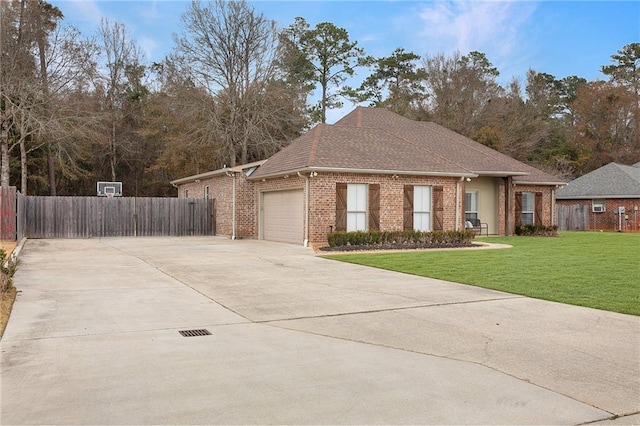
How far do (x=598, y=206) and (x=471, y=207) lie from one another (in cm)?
1418

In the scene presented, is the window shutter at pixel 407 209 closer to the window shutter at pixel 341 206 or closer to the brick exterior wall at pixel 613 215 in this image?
the window shutter at pixel 341 206

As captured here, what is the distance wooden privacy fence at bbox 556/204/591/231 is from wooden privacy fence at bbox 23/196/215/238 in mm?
22234

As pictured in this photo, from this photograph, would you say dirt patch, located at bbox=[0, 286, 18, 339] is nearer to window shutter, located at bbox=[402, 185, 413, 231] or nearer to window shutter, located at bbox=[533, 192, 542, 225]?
window shutter, located at bbox=[402, 185, 413, 231]

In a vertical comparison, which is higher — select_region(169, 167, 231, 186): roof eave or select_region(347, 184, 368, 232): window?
select_region(169, 167, 231, 186): roof eave

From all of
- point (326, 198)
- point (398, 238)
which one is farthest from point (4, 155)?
point (398, 238)

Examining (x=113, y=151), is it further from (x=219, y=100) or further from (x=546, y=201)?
(x=546, y=201)

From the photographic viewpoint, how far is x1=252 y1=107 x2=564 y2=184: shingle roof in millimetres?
18750

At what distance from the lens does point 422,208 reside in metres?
19.8

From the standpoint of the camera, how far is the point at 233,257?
14.7 meters

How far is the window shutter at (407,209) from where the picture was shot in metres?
19.3

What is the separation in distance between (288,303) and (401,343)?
106 inches

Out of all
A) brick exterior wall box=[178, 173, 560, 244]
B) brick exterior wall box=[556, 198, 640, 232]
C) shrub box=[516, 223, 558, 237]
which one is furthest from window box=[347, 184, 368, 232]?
brick exterior wall box=[556, 198, 640, 232]

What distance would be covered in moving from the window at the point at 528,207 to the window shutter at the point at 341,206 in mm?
11170

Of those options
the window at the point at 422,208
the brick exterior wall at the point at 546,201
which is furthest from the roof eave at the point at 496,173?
the window at the point at 422,208
